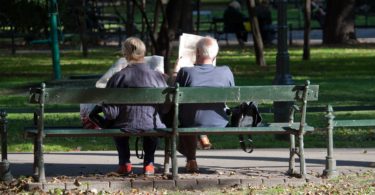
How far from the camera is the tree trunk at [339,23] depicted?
35469 millimetres

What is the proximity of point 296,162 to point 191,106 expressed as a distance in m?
1.62

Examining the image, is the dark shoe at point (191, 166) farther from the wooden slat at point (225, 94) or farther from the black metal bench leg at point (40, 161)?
the black metal bench leg at point (40, 161)

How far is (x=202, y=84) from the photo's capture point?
381 inches

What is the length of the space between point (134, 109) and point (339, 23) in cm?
2672

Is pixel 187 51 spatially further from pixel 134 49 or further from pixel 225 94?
pixel 225 94

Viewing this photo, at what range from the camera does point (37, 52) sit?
3409cm

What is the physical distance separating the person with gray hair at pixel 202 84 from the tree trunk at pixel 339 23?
85.8 ft

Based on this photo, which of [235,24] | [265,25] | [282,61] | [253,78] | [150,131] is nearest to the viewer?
[150,131]

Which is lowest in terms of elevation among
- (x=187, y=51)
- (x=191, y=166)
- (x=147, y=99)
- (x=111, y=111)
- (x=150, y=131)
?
(x=191, y=166)

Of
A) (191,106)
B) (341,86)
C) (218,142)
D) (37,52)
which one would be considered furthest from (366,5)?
(191,106)

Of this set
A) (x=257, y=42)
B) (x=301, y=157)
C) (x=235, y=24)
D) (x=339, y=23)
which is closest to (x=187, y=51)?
(x=301, y=157)

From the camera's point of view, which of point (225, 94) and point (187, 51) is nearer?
point (225, 94)

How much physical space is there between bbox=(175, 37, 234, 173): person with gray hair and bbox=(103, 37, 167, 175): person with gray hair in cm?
24

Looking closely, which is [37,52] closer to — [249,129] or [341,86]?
[341,86]
